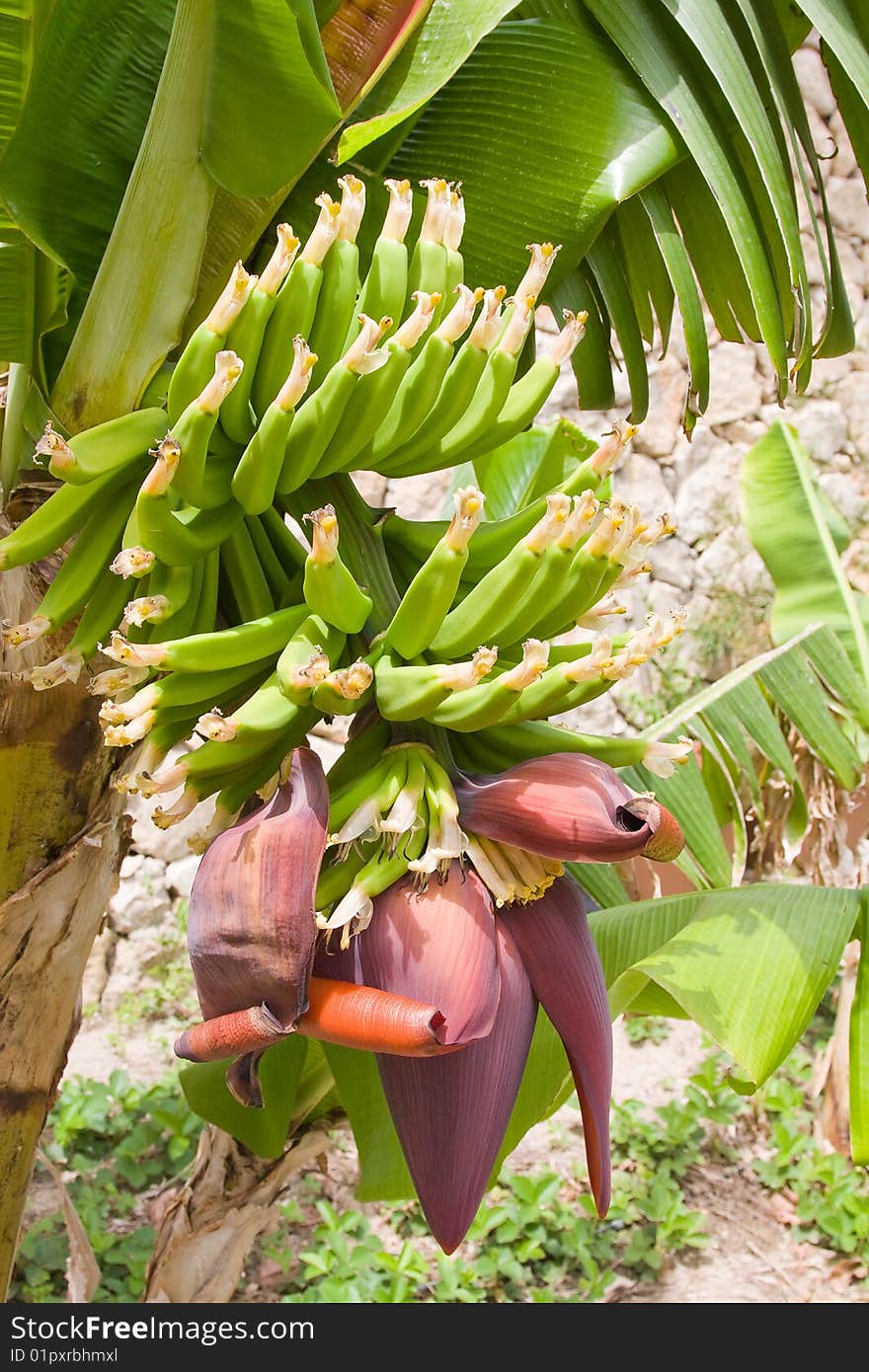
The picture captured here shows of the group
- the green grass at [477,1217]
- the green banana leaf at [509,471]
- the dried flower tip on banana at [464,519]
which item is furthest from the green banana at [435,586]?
the green grass at [477,1217]

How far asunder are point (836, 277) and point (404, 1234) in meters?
1.83

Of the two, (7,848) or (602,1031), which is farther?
(7,848)

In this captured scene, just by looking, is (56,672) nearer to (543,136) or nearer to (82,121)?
(82,121)

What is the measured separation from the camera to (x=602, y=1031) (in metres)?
0.45

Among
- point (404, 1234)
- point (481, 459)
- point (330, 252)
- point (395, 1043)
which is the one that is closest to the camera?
point (395, 1043)

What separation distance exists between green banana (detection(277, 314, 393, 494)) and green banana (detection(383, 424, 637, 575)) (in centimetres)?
8

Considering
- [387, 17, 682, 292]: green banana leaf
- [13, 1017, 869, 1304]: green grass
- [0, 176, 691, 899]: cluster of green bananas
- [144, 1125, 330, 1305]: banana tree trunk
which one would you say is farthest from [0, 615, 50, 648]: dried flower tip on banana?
[13, 1017, 869, 1304]: green grass

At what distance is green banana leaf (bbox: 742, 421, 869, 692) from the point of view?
1.60 metres

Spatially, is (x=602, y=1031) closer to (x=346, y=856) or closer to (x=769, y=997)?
(x=346, y=856)

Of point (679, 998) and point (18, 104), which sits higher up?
point (18, 104)

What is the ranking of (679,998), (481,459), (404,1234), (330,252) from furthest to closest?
(404,1234)
(481,459)
(679,998)
(330,252)

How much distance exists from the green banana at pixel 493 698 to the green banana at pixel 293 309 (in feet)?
0.55

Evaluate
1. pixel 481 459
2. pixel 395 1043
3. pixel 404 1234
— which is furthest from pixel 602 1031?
pixel 404 1234
